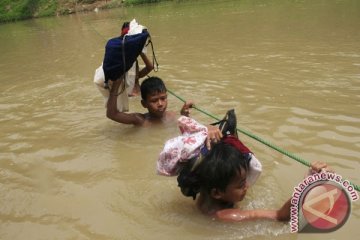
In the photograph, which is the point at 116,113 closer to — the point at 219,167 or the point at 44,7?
the point at 219,167

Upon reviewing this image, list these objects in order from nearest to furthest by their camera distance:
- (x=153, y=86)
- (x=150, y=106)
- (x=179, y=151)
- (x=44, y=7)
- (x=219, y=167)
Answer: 1. (x=219, y=167)
2. (x=179, y=151)
3. (x=153, y=86)
4. (x=150, y=106)
5. (x=44, y=7)

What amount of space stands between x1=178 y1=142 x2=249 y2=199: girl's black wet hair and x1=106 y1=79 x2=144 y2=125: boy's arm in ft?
5.92

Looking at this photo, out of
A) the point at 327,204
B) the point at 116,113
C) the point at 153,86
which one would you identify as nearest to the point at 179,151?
the point at 327,204

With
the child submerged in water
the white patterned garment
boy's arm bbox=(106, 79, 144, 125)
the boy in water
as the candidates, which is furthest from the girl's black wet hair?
boy's arm bbox=(106, 79, 144, 125)

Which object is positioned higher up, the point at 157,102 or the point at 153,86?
the point at 153,86

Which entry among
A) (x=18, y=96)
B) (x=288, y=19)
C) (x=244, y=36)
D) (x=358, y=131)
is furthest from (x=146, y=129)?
(x=288, y=19)

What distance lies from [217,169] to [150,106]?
6.22 feet

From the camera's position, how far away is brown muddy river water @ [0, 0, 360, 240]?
9.31 ft

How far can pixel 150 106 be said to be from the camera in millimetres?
4160

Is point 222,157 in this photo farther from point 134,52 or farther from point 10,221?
point 134,52

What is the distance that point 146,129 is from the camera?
170 inches

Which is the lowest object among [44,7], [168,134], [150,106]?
[168,134]

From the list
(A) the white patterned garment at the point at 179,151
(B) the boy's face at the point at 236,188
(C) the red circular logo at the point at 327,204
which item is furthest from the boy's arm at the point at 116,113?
(C) the red circular logo at the point at 327,204

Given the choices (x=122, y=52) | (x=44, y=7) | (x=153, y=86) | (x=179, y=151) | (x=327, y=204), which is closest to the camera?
(x=327, y=204)
